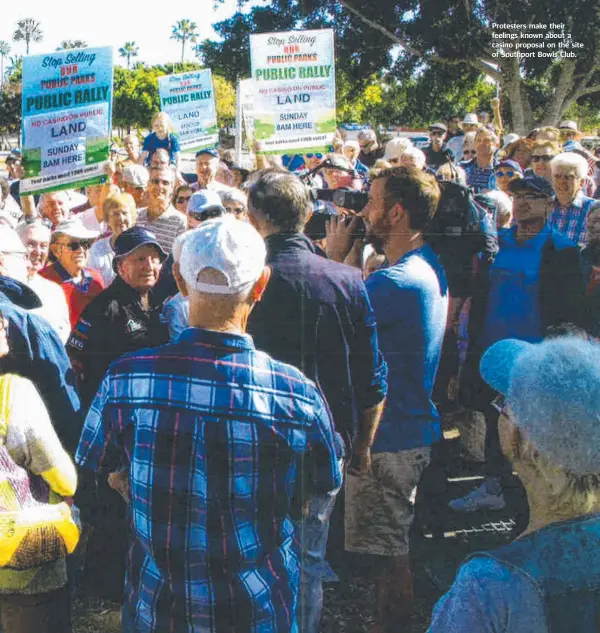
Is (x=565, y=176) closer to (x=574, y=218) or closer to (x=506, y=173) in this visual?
(x=574, y=218)

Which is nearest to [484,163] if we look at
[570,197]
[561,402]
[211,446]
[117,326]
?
[570,197]

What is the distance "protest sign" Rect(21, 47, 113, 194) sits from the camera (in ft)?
16.2

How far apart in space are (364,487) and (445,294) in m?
0.81

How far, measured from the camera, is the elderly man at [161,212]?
16.9 feet

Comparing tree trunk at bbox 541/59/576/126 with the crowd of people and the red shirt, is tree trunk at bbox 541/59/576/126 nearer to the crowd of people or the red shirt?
the crowd of people

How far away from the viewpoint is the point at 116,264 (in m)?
3.56

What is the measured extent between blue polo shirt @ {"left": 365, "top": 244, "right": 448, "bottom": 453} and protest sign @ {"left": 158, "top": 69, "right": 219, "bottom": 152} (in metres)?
6.46

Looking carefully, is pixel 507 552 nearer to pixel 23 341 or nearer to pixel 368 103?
pixel 23 341

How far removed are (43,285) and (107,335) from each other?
64cm

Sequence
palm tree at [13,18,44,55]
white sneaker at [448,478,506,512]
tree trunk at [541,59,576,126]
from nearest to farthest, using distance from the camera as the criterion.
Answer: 1. white sneaker at [448,478,506,512]
2. tree trunk at [541,59,576,126]
3. palm tree at [13,18,44,55]

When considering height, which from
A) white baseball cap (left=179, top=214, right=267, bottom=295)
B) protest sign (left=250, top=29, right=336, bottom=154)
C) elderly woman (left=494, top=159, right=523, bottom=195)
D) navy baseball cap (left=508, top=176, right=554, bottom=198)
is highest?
protest sign (left=250, top=29, right=336, bottom=154)

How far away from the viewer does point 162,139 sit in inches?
336

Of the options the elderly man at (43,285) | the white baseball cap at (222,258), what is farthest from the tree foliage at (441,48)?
the white baseball cap at (222,258)

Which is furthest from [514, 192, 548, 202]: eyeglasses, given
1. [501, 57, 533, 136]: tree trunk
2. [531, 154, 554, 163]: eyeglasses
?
[501, 57, 533, 136]: tree trunk
